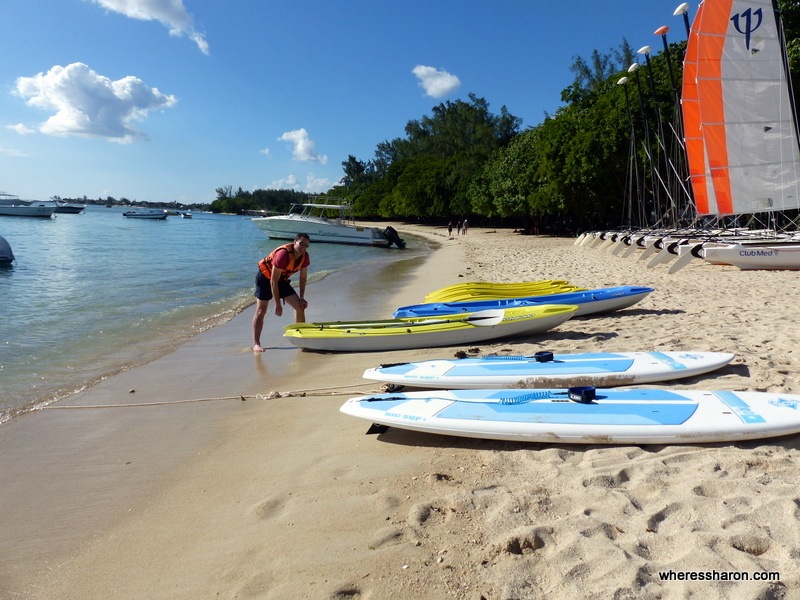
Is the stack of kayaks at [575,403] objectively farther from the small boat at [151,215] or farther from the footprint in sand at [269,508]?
the small boat at [151,215]

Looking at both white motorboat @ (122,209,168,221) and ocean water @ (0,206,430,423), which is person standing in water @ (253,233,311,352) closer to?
ocean water @ (0,206,430,423)

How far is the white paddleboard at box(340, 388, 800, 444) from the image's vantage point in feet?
11.4

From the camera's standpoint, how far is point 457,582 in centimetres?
236

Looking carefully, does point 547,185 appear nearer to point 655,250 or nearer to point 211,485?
point 655,250

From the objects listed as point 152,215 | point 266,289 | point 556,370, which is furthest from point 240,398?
point 152,215

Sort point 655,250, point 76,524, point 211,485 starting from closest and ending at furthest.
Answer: point 76,524 → point 211,485 → point 655,250

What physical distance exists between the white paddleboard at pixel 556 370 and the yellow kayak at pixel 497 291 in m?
3.67

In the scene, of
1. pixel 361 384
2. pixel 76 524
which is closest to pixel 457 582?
pixel 76 524

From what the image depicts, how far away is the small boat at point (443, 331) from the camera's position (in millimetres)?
6898

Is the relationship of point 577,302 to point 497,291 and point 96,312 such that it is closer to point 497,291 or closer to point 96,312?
point 497,291

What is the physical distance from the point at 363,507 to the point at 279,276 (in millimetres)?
4813

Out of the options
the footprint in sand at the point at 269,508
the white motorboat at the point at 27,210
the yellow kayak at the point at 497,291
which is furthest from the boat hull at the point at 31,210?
the footprint in sand at the point at 269,508

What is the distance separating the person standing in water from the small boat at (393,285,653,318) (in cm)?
163

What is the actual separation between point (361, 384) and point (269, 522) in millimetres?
2551
